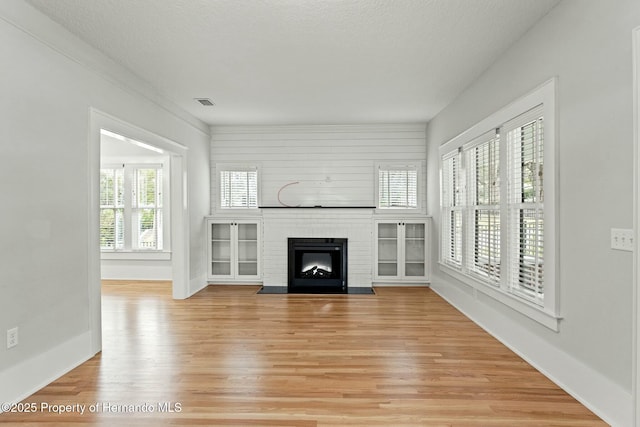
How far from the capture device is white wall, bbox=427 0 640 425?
6.95 ft

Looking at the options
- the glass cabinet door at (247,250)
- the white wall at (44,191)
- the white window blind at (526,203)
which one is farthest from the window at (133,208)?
the white window blind at (526,203)

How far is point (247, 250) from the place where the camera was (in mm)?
6477

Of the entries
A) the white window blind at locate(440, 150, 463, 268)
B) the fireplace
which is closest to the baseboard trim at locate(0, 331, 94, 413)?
the fireplace

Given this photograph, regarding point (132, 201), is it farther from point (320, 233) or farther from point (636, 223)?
point (636, 223)

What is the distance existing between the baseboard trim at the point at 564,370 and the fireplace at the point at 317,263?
2436 millimetres

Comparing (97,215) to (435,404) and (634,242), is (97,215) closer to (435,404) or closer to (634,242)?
(435,404)

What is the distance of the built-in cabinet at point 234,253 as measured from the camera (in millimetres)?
6422

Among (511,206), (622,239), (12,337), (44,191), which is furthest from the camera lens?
(511,206)

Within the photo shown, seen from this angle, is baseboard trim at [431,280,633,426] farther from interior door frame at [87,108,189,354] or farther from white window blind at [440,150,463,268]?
interior door frame at [87,108,189,354]

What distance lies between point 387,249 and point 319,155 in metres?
2.00

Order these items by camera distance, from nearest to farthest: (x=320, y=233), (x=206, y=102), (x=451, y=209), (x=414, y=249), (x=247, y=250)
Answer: (x=206, y=102) < (x=451, y=209) < (x=320, y=233) < (x=414, y=249) < (x=247, y=250)

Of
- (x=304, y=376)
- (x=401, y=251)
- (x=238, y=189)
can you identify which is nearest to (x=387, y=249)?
(x=401, y=251)

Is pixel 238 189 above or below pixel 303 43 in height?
below

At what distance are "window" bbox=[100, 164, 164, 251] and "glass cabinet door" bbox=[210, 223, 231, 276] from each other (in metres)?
1.24
